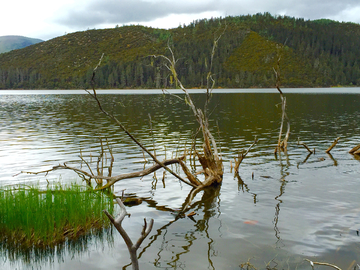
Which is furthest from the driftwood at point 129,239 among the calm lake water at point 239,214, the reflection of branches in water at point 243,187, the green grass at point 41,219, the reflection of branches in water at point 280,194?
the reflection of branches in water at point 243,187

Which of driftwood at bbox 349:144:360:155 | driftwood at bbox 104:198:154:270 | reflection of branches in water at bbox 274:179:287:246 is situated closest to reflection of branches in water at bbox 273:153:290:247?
reflection of branches in water at bbox 274:179:287:246

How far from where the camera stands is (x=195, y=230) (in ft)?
29.4

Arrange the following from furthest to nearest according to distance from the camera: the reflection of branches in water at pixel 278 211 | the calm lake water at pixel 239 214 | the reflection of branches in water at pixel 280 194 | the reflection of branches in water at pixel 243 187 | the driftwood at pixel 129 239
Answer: the reflection of branches in water at pixel 243 187 → the reflection of branches in water at pixel 280 194 → the reflection of branches in water at pixel 278 211 → the calm lake water at pixel 239 214 → the driftwood at pixel 129 239

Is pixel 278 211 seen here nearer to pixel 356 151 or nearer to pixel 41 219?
pixel 41 219

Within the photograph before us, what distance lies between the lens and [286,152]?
812 inches

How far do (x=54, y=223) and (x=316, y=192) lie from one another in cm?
899

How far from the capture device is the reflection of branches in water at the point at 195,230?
7.38m

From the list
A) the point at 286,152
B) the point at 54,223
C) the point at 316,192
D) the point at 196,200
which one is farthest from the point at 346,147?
the point at 54,223

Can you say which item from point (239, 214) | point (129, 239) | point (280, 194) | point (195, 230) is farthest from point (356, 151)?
point (129, 239)

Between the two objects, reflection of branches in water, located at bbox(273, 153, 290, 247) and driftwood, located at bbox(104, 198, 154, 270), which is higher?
driftwood, located at bbox(104, 198, 154, 270)

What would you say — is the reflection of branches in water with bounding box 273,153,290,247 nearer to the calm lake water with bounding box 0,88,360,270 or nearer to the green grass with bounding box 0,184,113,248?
the calm lake water with bounding box 0,88,360,270

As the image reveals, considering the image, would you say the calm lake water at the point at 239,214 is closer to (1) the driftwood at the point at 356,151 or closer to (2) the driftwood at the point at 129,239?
(1) the driftwood at the point at 356,151

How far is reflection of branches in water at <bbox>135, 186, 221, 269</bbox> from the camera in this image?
24.2 ft

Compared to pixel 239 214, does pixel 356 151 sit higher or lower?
higher
